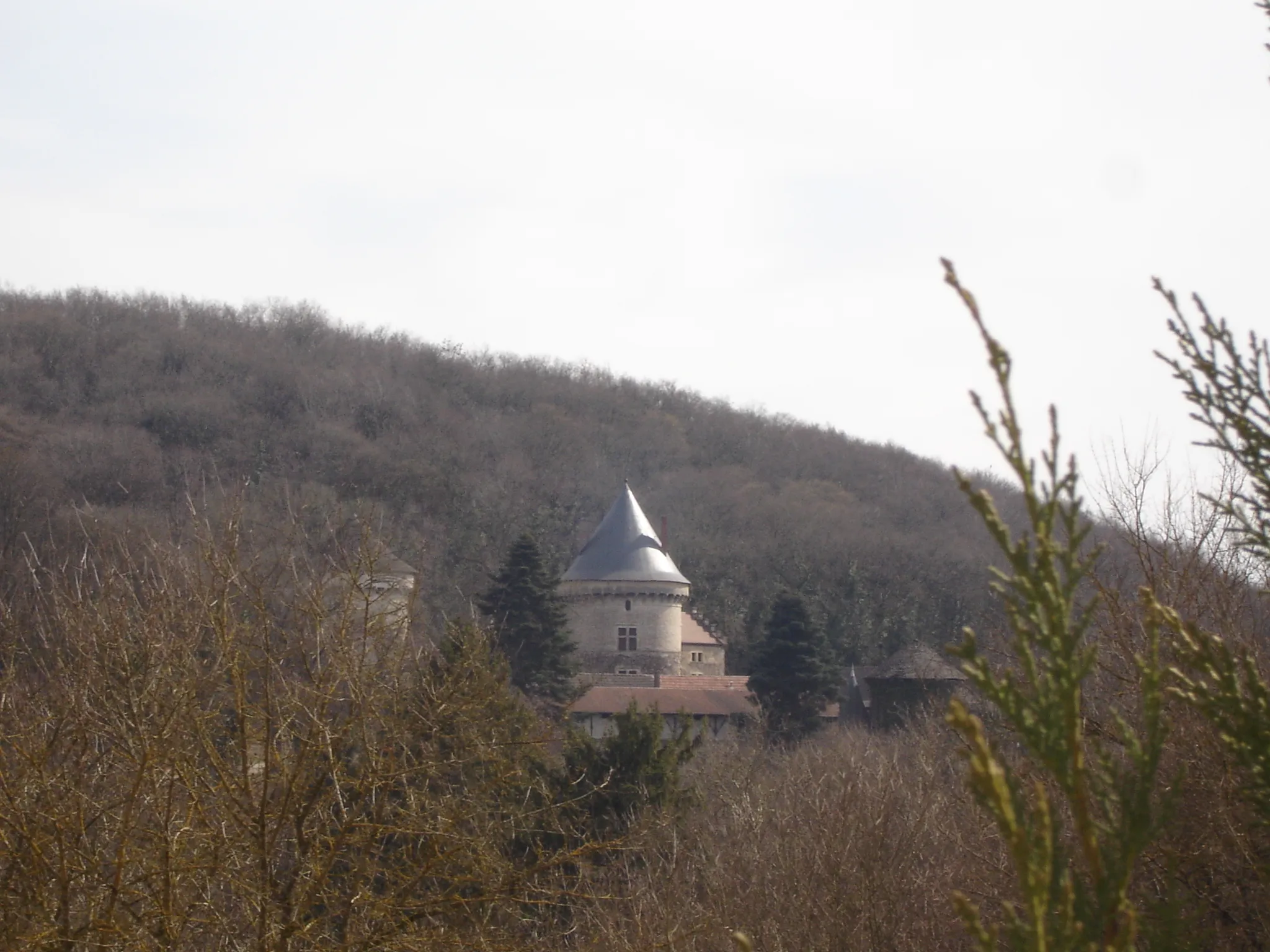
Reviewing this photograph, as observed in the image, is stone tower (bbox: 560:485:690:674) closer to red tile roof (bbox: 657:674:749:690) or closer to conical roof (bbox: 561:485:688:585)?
conical roof (bbox: 561:485:688:585)

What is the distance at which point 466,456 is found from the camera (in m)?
73.4

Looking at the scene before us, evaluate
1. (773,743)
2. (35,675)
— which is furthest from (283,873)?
(773,743)

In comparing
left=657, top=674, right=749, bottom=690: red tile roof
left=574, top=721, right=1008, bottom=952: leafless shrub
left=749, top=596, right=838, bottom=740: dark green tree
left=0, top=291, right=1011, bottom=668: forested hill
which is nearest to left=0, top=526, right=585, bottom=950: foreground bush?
left=574, top=721, right=1008, bottom=952: leafless shrub

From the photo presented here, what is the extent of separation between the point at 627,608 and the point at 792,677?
40.1 feet

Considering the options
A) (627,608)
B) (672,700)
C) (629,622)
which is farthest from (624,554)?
(672,700)

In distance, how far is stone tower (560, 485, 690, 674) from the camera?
5059cm

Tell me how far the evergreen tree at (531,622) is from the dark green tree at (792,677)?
6.28 metres

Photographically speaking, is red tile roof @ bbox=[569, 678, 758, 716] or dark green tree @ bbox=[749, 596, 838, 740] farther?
red tile roof @ bbox=[569, 678, 758, 716]

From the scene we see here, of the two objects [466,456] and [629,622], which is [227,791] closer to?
[629,622]

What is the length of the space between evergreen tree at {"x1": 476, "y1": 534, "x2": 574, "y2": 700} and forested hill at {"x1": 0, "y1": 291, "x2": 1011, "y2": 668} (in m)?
8.73

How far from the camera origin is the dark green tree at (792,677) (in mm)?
39000

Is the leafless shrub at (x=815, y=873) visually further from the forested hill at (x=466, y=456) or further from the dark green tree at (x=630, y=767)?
the forested hill at (x=466, y=456)

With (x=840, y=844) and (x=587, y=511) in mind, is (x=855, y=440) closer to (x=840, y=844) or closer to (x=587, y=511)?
(x=587, y=511)

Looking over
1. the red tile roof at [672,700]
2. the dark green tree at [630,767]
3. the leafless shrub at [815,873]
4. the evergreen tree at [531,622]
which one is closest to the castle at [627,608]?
the red tile roof at [672,700]
